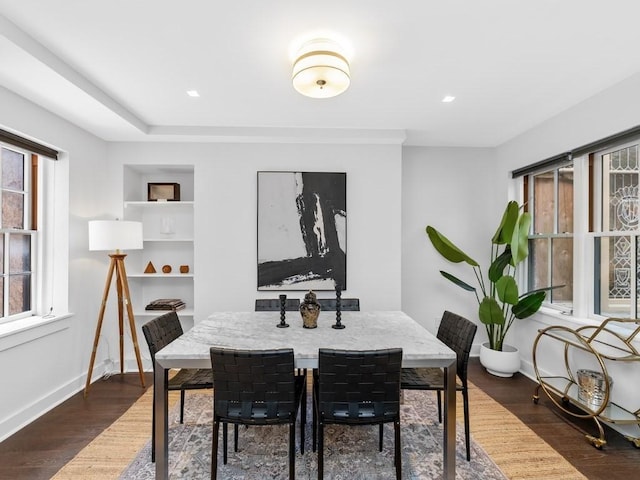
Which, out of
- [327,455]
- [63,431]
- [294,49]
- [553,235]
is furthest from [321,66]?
[63,431]

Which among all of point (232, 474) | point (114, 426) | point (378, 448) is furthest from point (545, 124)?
point (114, 426)

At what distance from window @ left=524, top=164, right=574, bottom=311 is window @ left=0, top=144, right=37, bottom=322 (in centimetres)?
495

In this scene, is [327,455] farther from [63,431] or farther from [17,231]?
[17,231]

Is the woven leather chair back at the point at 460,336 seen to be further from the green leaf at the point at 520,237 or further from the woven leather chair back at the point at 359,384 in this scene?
the green leaf at the point at 520,237

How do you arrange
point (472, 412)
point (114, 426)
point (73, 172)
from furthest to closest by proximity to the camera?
point (73, 172), point (472, 412), point (114, 426)

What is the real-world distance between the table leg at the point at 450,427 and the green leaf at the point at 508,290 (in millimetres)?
1778

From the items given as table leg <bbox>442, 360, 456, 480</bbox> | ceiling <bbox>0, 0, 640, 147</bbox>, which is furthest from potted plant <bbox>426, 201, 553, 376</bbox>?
table leg <bbox>442, 360, 456, 480</bbox>

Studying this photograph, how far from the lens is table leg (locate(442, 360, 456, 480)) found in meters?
1.88

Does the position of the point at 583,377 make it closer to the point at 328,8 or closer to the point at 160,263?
the point at 328,8

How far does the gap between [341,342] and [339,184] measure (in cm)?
204

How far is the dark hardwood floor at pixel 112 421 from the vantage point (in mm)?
2086

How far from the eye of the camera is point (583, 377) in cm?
258

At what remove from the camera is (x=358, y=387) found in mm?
1781

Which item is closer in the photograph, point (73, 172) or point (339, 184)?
point (73, 172)
